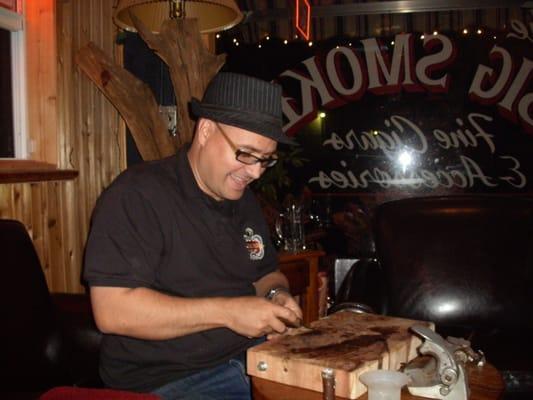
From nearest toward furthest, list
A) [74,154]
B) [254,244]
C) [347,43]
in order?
1. [254,244]
2. [74,154]
3. [347,43]

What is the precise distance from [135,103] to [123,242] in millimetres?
1700

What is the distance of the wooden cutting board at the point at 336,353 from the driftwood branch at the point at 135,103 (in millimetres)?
1733

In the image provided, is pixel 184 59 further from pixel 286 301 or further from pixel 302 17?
pixel 302 17

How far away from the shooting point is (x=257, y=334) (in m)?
1.63

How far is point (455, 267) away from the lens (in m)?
2.89

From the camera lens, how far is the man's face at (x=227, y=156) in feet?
5.89

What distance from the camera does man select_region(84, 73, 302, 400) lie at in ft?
5.23

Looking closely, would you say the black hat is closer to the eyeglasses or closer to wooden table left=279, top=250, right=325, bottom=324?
the eyeglasses

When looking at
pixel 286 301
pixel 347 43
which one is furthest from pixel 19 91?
pixel 347 43

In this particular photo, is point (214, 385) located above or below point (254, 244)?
below

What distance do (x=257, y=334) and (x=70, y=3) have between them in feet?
8.01

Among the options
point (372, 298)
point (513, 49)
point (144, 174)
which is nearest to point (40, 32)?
point (144, 174)

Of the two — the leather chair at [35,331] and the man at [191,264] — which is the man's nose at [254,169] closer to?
the man at [191,264]

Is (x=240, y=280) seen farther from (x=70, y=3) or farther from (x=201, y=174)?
(x=70, y=3)
